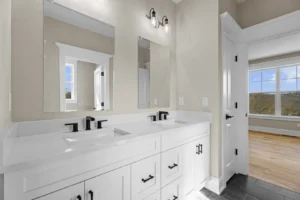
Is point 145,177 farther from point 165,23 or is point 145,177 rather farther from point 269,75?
point 269,75

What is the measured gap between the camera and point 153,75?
212 centimetres

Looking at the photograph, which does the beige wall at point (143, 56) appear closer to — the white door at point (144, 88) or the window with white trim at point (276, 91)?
the white door at point (144, 88)

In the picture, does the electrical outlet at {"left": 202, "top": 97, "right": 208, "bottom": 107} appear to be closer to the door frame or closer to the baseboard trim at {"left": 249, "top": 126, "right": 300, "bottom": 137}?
the door frame

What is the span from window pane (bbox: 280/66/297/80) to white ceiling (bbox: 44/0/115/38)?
231 inches

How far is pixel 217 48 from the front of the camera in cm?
191

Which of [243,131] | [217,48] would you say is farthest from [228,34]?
[243,131]

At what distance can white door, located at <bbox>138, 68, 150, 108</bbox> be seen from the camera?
75.6 inches

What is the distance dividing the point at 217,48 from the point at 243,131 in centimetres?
140

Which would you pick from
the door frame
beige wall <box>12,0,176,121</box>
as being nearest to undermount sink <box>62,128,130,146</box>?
beige wall <box>12,0,176,121</box>

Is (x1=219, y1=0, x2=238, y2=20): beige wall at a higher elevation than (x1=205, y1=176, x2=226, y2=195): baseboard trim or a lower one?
higher

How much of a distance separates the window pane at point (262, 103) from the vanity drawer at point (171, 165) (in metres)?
5.40

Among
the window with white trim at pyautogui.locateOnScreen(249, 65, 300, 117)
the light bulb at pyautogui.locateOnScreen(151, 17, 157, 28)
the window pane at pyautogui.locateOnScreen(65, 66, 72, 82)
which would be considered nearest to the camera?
the window pane at pyautogui.locateOnScreen(65, 66, 72, 82)

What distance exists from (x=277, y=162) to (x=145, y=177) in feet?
9.65

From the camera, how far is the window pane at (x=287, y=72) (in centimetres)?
480
